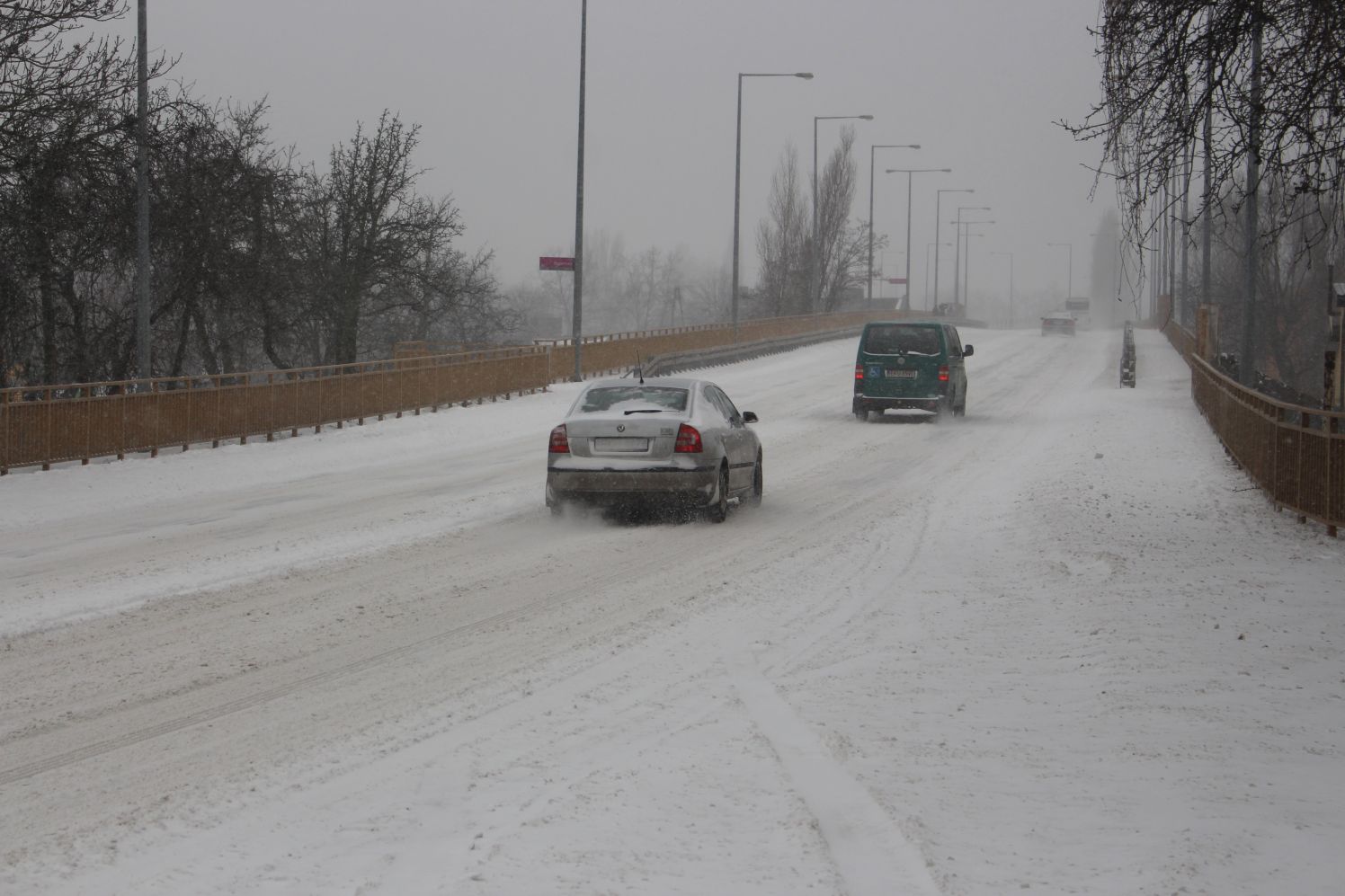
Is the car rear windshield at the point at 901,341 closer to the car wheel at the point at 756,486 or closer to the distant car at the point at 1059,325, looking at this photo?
the car wheel at the point at 756,486

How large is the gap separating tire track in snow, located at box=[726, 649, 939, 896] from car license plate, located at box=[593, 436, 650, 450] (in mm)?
6837

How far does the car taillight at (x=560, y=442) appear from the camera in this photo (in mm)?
14164

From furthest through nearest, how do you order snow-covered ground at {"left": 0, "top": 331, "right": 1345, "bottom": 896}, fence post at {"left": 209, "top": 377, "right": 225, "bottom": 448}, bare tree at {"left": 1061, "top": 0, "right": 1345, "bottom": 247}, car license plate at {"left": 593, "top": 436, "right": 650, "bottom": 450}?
fence post at {"left": 209, "top": 377, "right": 225, "bottom": 448}
car license plate at {"left": 593, "top": 436, "right": 650, "bottom": 450}
bare tree at {"left": 1061, "top": 0, "right": 1345, "bottom": 247}
snow-covered ground at {"left": 0, "top": 331, "right": 1345, "bottom": 896}

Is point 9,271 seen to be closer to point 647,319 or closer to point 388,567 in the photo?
point 388,567

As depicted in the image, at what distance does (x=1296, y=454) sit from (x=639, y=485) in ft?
Answer: 20.7

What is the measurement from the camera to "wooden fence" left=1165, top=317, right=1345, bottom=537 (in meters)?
13.1

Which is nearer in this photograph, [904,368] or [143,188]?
[143,188]

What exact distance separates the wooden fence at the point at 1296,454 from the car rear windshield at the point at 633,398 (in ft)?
19.4

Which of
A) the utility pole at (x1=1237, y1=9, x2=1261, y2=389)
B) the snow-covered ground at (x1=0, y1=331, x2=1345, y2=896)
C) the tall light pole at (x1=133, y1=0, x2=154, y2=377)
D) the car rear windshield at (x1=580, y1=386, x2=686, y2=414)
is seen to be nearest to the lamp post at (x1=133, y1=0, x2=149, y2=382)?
the tall light pole at (x1=133, y1=0, x2=154, y2=377)

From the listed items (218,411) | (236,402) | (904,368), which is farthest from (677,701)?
(904,368)

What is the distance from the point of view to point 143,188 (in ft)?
68.6

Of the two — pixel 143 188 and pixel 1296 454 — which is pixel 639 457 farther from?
pixel 143 188

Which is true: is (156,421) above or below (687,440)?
below

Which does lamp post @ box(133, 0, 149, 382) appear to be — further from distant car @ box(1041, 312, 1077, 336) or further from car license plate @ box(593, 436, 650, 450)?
distant car @ box(1041, 312, 1077, 336)
